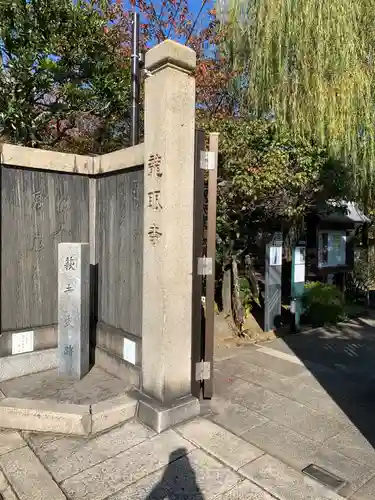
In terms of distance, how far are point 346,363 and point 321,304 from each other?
243 cm

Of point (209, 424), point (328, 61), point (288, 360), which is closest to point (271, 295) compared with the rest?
point (288, 360)

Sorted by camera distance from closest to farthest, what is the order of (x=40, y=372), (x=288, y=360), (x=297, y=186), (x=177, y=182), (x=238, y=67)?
(x=177, y=182), (x=40, y=372), (x=288, y=360), (x=297, y=186), (x=238, y=67)

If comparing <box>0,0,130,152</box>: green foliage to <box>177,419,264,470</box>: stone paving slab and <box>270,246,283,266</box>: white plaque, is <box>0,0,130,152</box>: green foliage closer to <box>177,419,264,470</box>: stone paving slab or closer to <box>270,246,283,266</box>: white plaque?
<box>270,246,283,266</box>: white plaque

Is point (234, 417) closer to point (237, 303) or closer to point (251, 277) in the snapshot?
point (237, 303)

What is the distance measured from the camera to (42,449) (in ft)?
11.0

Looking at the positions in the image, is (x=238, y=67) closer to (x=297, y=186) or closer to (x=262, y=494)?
(x=297, y=186)

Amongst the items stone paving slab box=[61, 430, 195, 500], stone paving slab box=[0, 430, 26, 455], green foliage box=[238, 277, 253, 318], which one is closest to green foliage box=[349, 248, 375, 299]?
green foliage box=[238, 277, 253, 318]

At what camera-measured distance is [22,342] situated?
4.66 m

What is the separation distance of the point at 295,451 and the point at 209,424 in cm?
88

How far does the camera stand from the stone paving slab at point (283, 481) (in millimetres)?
2709

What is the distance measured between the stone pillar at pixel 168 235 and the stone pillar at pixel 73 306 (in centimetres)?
93

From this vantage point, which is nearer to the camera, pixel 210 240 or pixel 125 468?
pixel 125 468

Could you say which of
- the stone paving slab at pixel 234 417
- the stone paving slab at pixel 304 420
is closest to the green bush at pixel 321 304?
the stone paving slab at pixel 304 420

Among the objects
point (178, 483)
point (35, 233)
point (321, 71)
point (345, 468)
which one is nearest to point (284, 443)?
point (345, 468)
